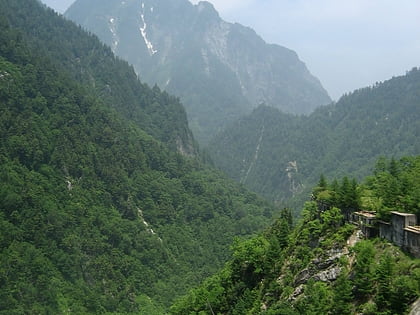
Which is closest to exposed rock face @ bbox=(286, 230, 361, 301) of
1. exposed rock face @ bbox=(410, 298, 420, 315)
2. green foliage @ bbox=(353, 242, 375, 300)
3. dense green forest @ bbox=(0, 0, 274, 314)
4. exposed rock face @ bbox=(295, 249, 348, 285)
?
exposed rock face @ bbox=(295, 249, 348, 285)

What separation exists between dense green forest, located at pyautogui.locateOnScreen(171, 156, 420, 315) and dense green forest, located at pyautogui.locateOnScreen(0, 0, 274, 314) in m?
39.8

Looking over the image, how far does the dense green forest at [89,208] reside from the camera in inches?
3661

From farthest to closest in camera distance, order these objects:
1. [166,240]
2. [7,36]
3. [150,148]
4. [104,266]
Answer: [150,148] → [7,36] → [166,240] → [104,266]

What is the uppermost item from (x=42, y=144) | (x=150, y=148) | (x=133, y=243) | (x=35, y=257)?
(x=150, y=148)

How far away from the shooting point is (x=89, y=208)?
113500 mm

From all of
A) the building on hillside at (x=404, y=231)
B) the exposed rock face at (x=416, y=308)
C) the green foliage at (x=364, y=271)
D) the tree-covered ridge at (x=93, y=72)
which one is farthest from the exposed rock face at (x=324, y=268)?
the tree-covered ridge at (x=93, y=72)

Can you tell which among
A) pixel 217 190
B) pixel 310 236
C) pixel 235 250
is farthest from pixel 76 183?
pixel 310 236

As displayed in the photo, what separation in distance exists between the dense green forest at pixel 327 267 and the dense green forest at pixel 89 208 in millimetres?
39756

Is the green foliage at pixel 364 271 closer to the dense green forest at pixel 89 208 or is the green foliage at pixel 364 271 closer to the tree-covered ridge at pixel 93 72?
the dense green forest at pixel 89 208

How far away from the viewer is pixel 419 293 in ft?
104

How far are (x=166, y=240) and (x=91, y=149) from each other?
29161 mm

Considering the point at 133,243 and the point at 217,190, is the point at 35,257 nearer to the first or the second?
the point at 133,243

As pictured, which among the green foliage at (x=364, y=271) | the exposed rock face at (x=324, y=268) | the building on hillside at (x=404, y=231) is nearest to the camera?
the green foliage at (x=364, y=271)

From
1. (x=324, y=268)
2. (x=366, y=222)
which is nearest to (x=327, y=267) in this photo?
(x=324, y=268)
